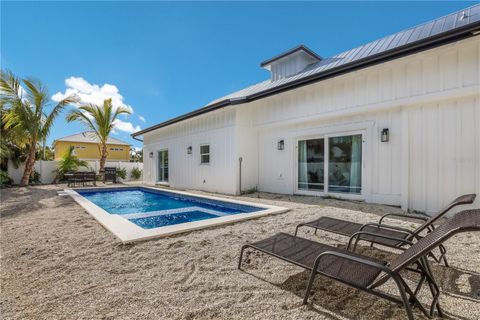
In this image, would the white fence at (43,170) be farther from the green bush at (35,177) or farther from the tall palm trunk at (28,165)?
the tall palm trunk at (28,165)

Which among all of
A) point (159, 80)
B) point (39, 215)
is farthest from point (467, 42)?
point (159, 80)

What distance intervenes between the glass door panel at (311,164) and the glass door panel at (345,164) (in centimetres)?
30

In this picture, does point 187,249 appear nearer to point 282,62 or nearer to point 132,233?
point 132,233

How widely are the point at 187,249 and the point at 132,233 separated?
1021mm

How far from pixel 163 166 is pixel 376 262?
1374 cm

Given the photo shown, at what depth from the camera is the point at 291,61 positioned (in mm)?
10836

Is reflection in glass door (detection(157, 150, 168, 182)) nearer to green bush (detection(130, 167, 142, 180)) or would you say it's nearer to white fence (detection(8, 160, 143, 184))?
green bush (detection(130, 167, 142, 180))

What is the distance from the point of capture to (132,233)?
353 centimetres

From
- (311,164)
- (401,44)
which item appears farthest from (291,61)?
(311,164)

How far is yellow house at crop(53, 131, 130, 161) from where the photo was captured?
26.4 meters

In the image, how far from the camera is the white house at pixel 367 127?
4.95 m

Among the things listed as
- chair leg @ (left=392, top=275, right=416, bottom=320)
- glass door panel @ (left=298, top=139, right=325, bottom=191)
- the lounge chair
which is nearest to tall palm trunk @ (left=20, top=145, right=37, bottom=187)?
the lounge chair

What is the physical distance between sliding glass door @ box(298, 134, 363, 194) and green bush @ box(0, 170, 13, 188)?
14.8m

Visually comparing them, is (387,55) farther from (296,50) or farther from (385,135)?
(296,50)
